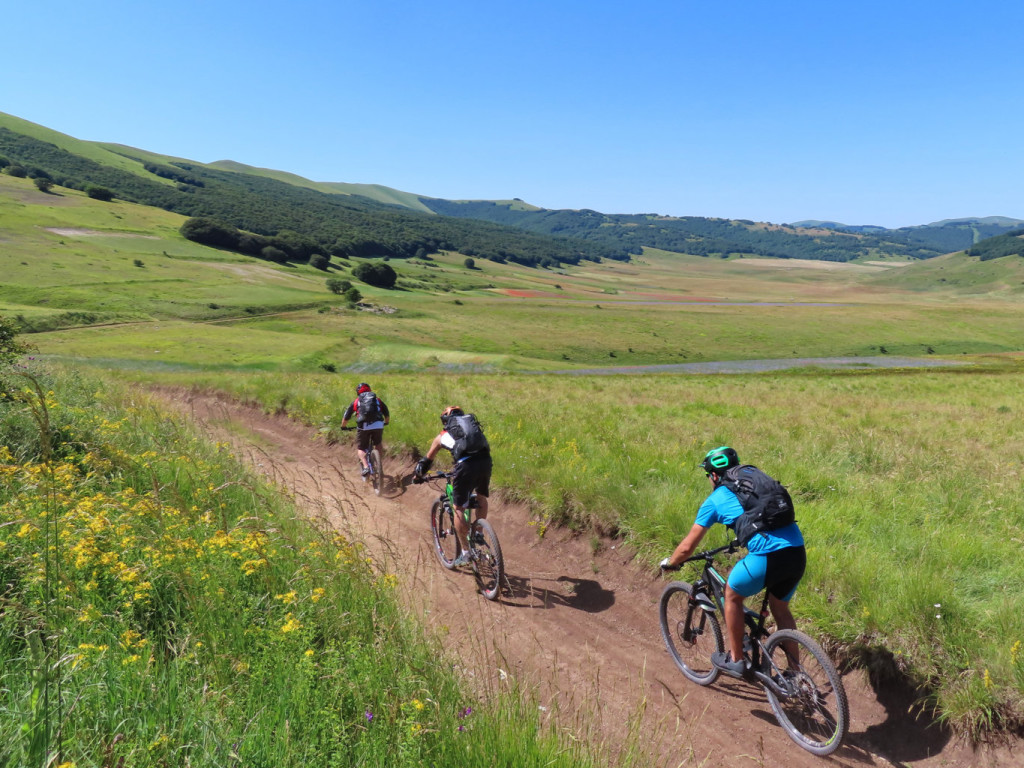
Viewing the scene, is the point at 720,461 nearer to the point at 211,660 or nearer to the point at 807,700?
the point at 807,700

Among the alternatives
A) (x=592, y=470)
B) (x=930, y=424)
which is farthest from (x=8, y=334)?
(x=930, y=424)

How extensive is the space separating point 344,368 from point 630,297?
136 meters

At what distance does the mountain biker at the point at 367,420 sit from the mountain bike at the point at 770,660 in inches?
306

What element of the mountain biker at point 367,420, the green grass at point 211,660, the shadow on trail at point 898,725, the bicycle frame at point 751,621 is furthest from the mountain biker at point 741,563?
the mountain biker at point 367,420

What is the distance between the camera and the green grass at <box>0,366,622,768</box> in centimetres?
268

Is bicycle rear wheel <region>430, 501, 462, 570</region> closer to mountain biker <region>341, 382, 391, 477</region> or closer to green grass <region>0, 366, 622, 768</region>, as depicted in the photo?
green grass <region>0, 366, 622, 768</region>

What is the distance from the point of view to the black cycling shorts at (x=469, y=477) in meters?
7.88

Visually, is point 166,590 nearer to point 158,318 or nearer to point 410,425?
point 410,425

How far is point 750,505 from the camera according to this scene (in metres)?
4.95

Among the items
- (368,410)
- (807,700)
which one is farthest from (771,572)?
(368,410)

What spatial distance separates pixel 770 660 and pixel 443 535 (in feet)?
17.3

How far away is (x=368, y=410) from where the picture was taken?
40.1 feet

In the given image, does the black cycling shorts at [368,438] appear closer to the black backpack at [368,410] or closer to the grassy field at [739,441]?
the black backpack at [368,410]

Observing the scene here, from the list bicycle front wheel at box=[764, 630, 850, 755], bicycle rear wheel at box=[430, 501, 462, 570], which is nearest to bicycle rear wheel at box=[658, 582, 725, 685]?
bicycle front wheel at box=[764, 630, 850, 755]
